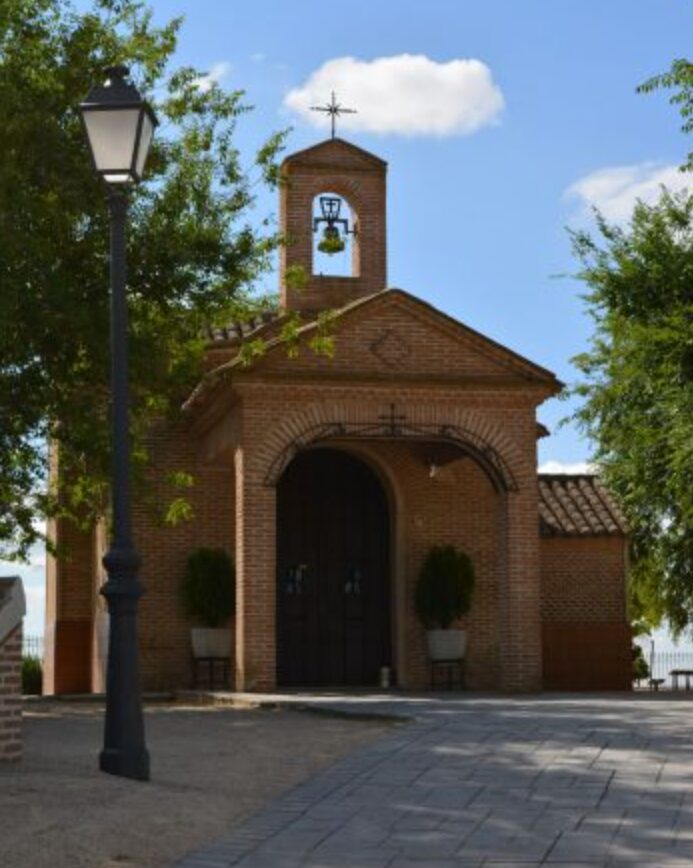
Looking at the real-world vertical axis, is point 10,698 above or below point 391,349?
below

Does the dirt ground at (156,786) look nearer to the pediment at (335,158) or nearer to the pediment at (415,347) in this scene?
the pediment at (415,347)

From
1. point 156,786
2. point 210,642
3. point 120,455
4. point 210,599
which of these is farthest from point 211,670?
point 156,786

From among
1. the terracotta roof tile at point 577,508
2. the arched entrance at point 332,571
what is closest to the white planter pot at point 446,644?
the arched entrance at point 332,571

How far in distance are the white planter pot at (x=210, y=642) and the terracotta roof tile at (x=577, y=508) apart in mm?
5604

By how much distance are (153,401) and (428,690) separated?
22.3ft

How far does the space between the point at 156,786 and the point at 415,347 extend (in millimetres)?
12328

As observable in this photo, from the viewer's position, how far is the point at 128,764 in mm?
10289

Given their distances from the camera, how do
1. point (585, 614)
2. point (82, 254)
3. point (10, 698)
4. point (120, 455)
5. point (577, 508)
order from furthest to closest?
point (577, 508) < point (585, 614) < point (82, 254) < point (10, 698) < point (120, 455)

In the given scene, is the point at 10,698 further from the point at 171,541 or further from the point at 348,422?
the point at 171,541

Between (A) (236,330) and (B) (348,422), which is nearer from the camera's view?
(B) (348,422)

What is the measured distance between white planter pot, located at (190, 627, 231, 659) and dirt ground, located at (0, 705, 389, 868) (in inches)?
276

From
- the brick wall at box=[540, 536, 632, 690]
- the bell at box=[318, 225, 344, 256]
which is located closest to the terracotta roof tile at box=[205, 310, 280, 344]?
the bell at box=[318, 225, 344, 256]

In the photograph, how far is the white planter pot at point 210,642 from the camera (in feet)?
76.3

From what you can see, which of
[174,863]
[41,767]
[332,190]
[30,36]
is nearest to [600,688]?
[332,190]
